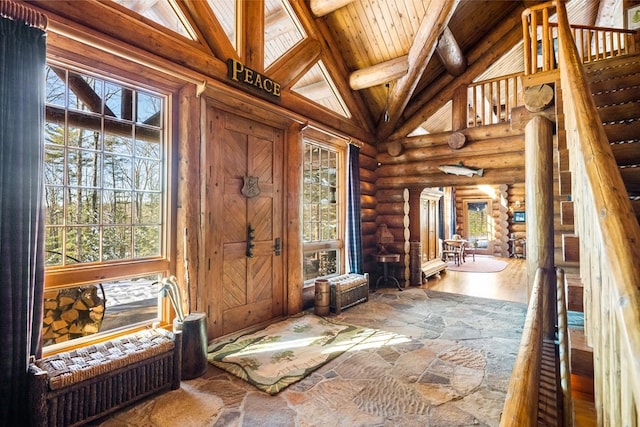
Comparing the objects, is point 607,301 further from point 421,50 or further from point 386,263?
point 386,263

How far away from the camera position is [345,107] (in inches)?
233

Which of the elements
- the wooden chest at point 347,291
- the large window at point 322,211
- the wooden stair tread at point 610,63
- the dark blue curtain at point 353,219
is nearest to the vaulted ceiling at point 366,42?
the large window at point 322,211

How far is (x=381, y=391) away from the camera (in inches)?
103

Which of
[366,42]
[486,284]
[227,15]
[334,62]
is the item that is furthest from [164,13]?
[486,284]

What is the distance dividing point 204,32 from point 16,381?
140 inches

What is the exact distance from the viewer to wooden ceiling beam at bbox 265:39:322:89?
441cm

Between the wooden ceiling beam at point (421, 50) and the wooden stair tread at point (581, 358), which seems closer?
the wooden stair tread at point (581, 358)

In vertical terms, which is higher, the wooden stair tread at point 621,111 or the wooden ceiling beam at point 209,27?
the wooden ceiling beam at point 209,27

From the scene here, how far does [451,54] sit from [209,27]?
13.4 ft

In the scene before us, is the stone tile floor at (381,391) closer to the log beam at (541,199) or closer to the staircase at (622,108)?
the log beam at (541,199)

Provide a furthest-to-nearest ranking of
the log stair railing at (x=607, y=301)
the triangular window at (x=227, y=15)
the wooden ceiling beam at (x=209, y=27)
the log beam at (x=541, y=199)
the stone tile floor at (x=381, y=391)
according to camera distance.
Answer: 1. the triangular window at (x=227, y=15)
2. the log beam at (x=541, y=199)
3. the wooden ceiling beam at (x=209, y=27)
4. the stone tile floor at (x=381, y=391)
5. the log stair railing at (x=607, y=301)

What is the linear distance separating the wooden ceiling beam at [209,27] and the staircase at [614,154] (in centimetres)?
375

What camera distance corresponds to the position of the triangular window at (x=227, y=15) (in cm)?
380

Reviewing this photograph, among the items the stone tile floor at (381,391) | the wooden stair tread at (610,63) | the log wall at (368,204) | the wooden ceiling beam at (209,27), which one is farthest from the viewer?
the log wall at (368,204)
